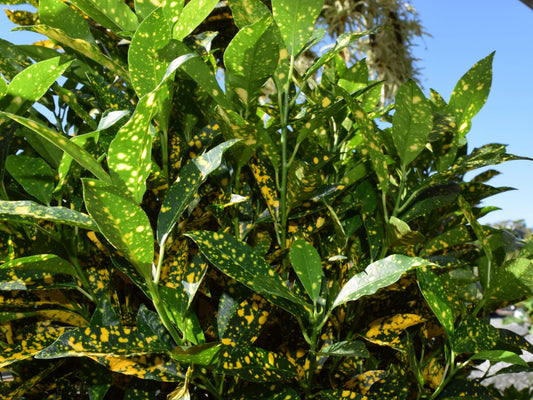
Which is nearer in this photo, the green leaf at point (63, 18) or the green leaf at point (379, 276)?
the green leaf at point (379, 276)

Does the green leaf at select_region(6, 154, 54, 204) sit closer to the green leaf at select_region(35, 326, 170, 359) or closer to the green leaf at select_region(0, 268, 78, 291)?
the green leaf at select_region(0, 268, 78, 291)

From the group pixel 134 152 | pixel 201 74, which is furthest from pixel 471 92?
pixel 134 152

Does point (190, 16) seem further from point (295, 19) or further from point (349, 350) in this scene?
point (349, 350)

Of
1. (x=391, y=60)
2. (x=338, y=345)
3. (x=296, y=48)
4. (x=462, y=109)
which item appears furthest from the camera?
(x=391, y=60)

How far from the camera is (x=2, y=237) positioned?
1.74 feet

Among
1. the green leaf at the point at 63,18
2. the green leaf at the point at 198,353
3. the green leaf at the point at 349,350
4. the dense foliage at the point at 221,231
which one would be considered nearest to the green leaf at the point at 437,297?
the dense foliage at the point at 221,231

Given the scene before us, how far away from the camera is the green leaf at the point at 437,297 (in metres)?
0.48

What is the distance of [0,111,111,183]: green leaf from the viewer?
30cm

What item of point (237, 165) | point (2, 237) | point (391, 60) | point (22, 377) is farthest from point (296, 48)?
point (391, 60)

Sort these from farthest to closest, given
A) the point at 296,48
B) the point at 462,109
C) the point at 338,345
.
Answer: the point at 462,109
the point at 296,48
the point at 338,345

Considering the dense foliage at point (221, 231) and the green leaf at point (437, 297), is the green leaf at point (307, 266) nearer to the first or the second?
the dense foliage at point (221, 231)

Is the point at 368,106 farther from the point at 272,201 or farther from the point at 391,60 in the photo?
the point at 391,60

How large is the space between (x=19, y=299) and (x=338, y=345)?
1.28ft

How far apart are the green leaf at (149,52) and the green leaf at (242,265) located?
0.52ft
